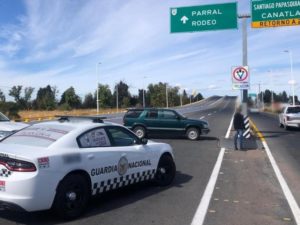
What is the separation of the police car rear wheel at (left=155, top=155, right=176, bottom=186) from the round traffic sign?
11239 mm

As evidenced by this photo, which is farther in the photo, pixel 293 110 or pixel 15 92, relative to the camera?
pixel 15 92

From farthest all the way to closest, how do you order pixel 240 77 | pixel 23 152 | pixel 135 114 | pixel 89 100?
pixel 89 100, pixel 135 114, pixel 240 77, pixel 23 152

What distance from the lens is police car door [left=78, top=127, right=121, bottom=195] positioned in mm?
6648

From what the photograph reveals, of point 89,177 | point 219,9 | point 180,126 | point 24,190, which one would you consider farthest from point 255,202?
point 219,9

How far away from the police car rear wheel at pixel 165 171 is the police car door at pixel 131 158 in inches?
12.1

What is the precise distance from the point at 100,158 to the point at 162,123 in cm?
1372

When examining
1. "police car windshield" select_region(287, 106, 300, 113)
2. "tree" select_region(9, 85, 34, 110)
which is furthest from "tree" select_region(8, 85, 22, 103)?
"police car windshield" select_region(287, 106, 300, 113)

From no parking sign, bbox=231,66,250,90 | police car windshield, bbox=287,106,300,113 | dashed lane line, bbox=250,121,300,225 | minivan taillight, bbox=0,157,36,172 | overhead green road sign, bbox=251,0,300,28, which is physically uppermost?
overhead green road sign, bbox=251,0,300,28

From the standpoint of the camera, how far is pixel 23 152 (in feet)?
19.6

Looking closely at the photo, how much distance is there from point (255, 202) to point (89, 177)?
3.02 metres

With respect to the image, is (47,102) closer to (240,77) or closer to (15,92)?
(15,92)

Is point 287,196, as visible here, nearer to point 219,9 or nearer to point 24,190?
point 24,190

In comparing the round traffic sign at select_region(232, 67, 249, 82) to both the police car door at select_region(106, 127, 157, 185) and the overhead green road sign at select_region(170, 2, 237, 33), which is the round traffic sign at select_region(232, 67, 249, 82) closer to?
the overhead green road sign at select_region(170, 2, 237, 33)

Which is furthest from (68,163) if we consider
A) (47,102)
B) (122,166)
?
(47,102)
